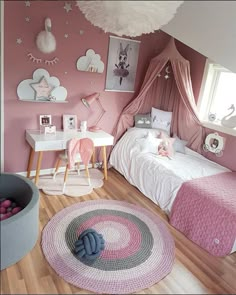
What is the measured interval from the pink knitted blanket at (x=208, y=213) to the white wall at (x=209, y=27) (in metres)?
1.31

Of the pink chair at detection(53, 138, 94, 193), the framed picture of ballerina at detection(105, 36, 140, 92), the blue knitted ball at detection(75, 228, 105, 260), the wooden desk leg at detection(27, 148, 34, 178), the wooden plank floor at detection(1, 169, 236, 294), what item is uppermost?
the framed picture of ballerina at detection(105, 36, 140, 92)

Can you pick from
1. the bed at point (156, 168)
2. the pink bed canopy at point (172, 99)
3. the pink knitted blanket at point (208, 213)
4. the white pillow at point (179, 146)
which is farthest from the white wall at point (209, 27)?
the white pillow at point (179, 146)

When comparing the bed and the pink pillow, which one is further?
the pink pillow

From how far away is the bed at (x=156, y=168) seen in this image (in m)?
2.80

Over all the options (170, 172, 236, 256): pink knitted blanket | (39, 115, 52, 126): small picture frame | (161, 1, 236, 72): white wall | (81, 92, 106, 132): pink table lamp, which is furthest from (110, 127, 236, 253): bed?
(161, 1, 236, 72): white wall

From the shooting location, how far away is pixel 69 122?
3307 mm

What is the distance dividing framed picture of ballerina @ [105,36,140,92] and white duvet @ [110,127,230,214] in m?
0.69

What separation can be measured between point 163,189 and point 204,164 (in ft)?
2.53

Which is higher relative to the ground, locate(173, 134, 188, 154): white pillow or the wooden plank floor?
locate(173, 134, 188, 154): white pillow

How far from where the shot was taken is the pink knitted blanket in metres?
2.24

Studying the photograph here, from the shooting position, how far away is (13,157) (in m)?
3.11

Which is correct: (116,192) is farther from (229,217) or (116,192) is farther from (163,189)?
(229,217)

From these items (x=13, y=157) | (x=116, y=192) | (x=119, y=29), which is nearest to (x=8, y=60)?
(x=13, y=157)

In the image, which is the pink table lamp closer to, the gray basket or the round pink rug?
the round pink rug
